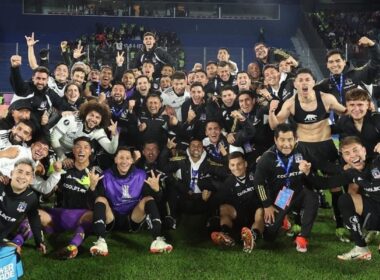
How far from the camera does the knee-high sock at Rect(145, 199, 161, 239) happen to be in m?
4.88

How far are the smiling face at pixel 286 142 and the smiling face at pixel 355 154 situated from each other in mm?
584

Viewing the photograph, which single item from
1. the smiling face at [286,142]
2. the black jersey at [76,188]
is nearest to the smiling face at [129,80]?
the black jersey at [76,188]

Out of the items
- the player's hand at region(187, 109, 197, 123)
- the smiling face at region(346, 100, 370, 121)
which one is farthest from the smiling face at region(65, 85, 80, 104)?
the smiling face at region(346, 100, 370, 121)

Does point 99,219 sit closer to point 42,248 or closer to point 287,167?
point 42,248

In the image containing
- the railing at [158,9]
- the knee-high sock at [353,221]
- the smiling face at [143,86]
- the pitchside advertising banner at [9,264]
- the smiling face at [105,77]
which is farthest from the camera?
the railing at [158,9]

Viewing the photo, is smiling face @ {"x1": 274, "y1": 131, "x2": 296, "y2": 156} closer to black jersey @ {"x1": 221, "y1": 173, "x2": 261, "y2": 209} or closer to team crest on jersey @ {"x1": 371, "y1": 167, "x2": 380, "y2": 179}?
black jersey @ {"x1": 221, "y1": 173, "x2": 261, "y2": 209}

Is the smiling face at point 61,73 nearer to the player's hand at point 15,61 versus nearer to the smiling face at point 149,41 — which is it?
the player's hand at point 15,61

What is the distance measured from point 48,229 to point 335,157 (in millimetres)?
3531

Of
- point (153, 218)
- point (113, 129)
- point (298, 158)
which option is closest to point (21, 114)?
point (113, 129)

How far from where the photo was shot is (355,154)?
14.5ft

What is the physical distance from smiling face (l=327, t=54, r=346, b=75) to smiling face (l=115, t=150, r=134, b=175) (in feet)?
9.57

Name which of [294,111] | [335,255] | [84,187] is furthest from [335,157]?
[84,187]

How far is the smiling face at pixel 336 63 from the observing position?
5.93 meters

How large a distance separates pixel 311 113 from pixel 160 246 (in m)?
2.35
